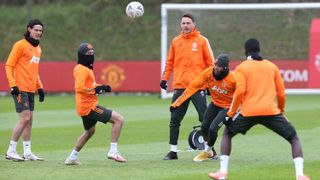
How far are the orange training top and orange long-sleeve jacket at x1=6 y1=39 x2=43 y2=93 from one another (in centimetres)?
126

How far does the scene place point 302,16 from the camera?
111 ft

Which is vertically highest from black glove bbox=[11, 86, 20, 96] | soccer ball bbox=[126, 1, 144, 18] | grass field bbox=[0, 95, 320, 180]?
soccer ball bbox=[126, 1, 144, 18]

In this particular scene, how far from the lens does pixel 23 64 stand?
14195 mm

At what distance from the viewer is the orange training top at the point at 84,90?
1321 cm

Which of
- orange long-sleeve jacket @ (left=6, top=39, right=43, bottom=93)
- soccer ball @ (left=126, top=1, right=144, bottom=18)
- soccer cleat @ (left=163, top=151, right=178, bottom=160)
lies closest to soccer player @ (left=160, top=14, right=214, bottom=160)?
soccer cleat @ (left=163, top=151, right=178, bottom=160)

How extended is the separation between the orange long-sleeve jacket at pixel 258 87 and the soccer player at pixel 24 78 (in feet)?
14.3

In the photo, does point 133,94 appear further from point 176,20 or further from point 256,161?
point 256,161

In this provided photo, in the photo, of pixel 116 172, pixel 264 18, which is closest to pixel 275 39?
pixel 264 18

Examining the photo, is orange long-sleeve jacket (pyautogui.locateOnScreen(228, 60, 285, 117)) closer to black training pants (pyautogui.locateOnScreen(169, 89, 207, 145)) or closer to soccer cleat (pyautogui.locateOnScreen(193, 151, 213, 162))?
soccer cleat (pyautogui.locateOnScreen(193, 151, 213, 162))

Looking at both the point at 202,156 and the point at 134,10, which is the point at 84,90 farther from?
the point at 134,10

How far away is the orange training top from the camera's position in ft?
43.3

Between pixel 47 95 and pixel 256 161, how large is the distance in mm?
21434

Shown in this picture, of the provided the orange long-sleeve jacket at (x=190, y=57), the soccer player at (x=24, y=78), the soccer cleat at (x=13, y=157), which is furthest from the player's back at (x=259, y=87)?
the soccer cleat at (x=13, y=157)

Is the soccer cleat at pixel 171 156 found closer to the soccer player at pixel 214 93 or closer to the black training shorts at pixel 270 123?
the soccer player at pixel 214 93
